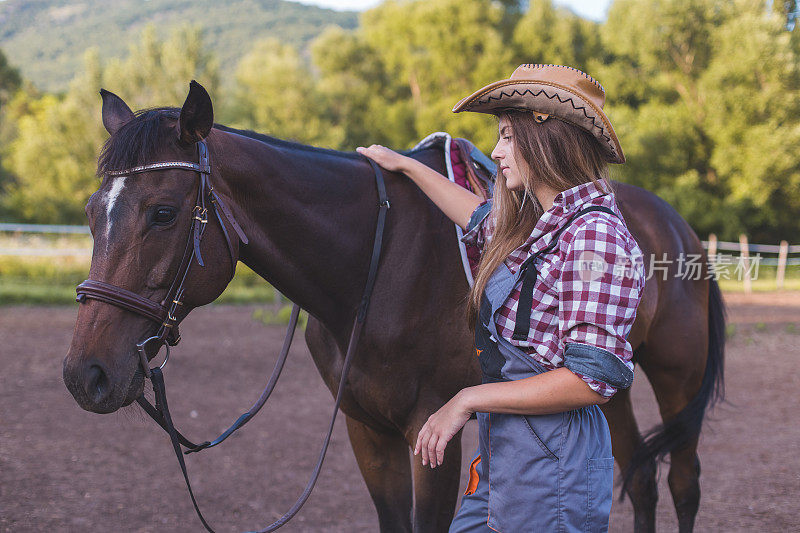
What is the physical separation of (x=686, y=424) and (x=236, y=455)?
354 centimetres

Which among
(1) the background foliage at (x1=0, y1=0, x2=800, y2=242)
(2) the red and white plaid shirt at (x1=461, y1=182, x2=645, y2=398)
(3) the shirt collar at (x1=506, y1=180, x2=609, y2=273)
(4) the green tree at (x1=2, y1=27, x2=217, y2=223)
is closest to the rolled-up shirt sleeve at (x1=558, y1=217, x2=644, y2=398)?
(2) the red and white plaid shirt at (x1=461, y1=182, x2=645, y2=398)

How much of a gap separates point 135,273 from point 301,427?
185 inches

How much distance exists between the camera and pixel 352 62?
3241 centimetres

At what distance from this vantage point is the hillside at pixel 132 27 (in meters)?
153

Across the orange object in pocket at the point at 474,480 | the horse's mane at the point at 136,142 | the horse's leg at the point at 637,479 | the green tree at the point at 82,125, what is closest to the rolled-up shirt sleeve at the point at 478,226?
the orange object in pocket at the point at 474,480

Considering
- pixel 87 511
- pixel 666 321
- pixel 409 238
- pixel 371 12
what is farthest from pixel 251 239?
pixel 371 12

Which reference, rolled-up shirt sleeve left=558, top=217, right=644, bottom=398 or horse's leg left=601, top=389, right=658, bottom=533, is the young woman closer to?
rolled-up shirt sleeve left=558, top=217, right=644, bottom=398

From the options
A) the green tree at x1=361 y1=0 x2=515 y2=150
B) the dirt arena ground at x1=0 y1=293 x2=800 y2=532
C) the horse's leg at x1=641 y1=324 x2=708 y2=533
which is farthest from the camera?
the green tree at x1=361 y1=0 x2=515 y2=150

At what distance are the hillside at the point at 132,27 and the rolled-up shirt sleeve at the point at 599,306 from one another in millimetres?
154707

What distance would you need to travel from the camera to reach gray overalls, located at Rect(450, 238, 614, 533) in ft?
4.92

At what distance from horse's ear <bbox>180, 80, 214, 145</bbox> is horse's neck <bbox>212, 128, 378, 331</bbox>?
145mm

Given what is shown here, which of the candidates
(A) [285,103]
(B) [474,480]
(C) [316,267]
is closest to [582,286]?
(B) [474,480]

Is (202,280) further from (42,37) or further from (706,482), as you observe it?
(42,37)

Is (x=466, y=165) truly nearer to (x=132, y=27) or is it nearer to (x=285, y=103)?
(x=285, y=103)
